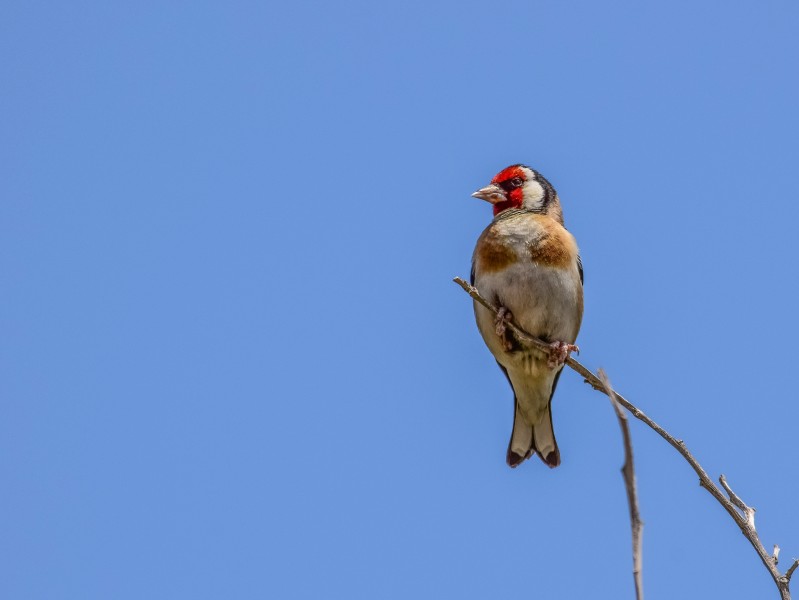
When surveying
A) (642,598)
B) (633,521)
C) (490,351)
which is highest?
(490,351)

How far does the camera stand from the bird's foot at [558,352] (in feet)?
23.4

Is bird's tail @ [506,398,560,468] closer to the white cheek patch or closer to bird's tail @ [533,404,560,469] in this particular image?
bird's tail @ [533,404,560,469]

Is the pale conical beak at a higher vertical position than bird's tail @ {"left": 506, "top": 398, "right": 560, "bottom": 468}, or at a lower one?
higher

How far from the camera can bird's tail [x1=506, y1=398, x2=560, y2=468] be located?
7969mm

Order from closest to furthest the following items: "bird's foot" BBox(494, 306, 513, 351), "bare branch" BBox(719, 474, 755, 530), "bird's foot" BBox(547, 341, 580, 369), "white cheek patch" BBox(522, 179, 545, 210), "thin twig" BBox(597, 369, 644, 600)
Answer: "thin twig" BBox(597, 369, 644, 600), "bare branch" BBox(719, 474, 755, 530), "bird's foot" BBox(547, 341, 580, 369), "bird's foot" BBox(494, 306, 513, 351), "white cheek patch" BBox(522, 179, 545, 210)

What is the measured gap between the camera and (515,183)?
337 inches

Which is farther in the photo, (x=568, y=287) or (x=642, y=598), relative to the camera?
(x=568, y=287)

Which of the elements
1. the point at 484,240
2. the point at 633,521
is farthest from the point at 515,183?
the point at 633,521

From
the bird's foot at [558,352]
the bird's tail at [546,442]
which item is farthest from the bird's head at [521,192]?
the bird's tail at [546,442]

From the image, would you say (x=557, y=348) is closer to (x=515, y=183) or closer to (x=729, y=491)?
(x=515, y=183)

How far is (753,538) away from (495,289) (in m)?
4.11

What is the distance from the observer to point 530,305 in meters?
7.26

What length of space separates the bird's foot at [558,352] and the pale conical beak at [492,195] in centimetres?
163

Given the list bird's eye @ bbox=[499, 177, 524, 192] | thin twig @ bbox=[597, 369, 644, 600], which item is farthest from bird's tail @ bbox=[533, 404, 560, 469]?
thin twig @ bbox=[597, 369, 644, 600]
